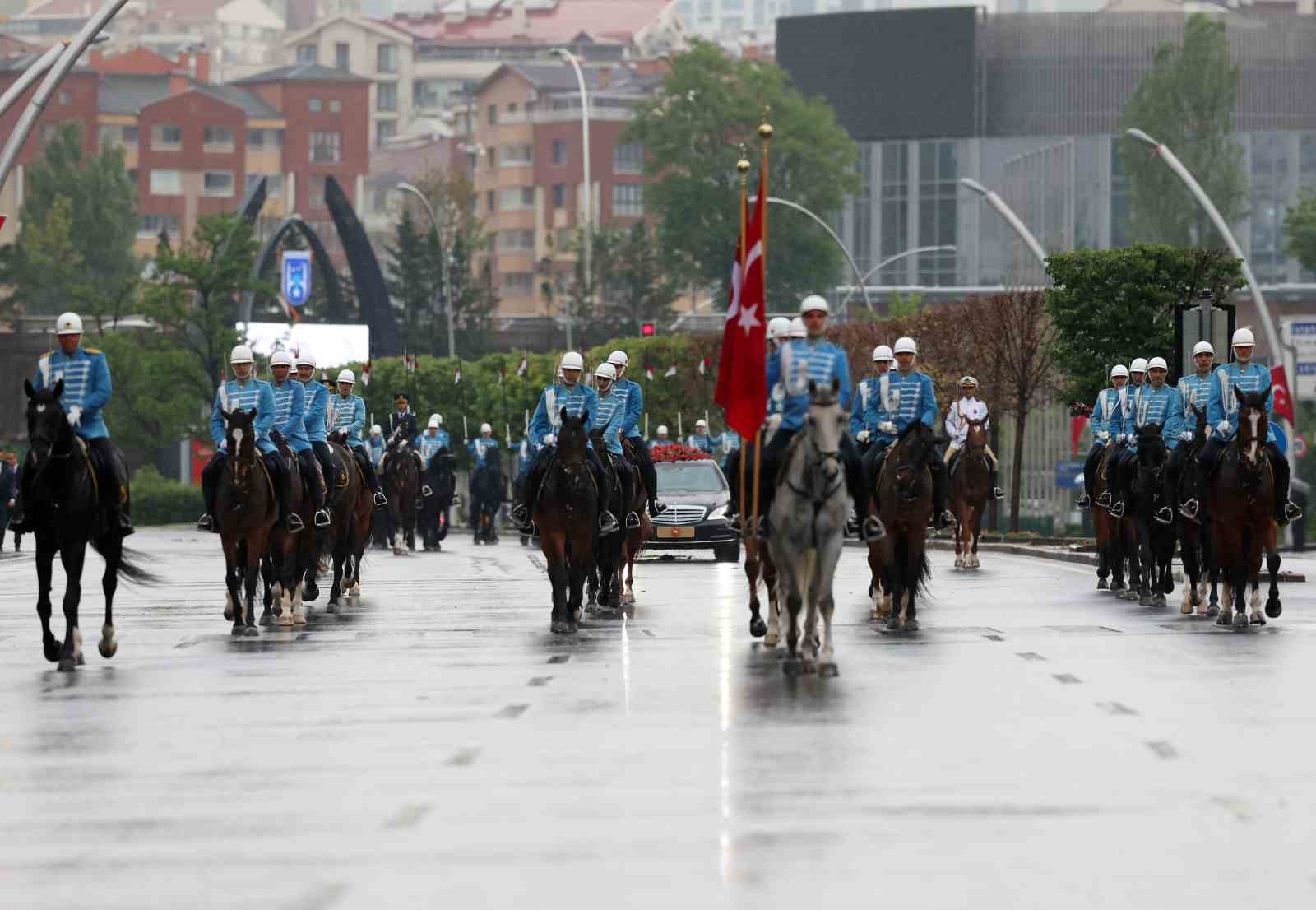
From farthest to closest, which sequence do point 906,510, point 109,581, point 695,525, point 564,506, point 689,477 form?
point 689,477 < point 695,525 < point 564,506 < point 906,510 < point 109,581

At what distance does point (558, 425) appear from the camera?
24.2m

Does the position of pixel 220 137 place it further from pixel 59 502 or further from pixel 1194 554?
pixel 59 502

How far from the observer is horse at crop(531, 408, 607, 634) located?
23.6m

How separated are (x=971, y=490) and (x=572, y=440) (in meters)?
16.2

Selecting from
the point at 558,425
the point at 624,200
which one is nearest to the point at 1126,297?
the point at 558,425

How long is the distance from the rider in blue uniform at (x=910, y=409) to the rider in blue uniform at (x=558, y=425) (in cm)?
226

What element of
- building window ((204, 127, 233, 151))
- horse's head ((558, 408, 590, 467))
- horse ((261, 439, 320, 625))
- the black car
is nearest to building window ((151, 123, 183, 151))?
building window ((204, 127, 233, 151))

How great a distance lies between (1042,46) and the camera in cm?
12900

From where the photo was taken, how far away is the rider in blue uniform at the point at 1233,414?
79.8 feet

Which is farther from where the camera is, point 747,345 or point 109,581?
point 747,345

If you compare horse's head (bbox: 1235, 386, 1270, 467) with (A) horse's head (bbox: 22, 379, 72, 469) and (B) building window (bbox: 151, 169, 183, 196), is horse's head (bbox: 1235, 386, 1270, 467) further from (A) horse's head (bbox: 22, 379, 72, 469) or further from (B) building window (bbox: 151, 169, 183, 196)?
(B) building window (bbox: 151, 169, 183, 196)

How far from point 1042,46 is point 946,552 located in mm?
85559

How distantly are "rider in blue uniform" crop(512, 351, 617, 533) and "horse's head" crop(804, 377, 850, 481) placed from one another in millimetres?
5541

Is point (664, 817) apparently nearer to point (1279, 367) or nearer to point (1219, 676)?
point (1219, 676)
